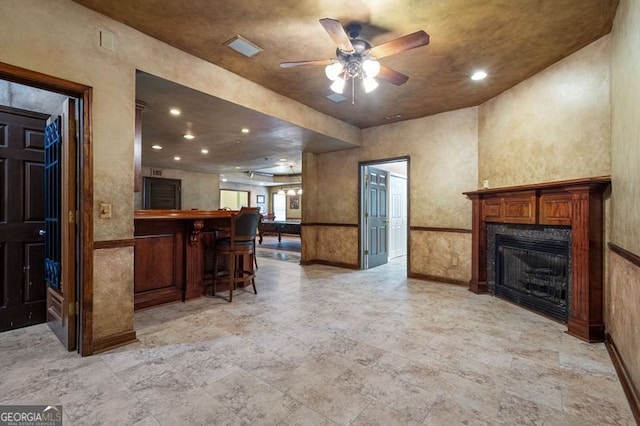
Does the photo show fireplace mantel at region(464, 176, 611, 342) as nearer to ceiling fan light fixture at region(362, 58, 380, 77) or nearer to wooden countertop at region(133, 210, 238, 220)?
ceiling fan light fixture at region(362, 58, 380, 77)

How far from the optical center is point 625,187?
7.08 feet

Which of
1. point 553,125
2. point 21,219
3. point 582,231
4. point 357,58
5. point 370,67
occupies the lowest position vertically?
point 582,231

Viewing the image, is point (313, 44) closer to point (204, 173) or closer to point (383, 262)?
point (383, 262)

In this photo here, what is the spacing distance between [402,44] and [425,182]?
305 centimetres

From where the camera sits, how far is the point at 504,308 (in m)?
3.59

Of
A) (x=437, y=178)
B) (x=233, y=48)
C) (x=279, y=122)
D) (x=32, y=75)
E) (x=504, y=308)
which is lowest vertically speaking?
(x=504, y=308)

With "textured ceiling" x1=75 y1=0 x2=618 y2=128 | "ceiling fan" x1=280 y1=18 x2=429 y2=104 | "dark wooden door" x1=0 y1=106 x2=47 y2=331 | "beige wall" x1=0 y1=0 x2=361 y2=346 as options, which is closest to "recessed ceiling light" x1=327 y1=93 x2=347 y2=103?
→ "textured ceiling" x1=75 y1=0 x2=618 y2=128

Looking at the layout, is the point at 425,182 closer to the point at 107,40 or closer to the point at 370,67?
the point at 370,67

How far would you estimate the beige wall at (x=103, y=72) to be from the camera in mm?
2078

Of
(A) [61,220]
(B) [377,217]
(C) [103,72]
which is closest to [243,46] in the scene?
(C) [103,72]

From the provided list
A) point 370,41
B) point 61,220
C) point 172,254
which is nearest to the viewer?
point 61,220

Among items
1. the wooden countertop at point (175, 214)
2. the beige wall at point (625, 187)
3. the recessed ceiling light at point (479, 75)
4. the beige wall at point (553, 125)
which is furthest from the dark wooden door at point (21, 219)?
the beige wall at point (553, 125)

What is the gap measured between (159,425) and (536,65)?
4.62 meters

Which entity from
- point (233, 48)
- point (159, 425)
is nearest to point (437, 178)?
point (233, 48)
